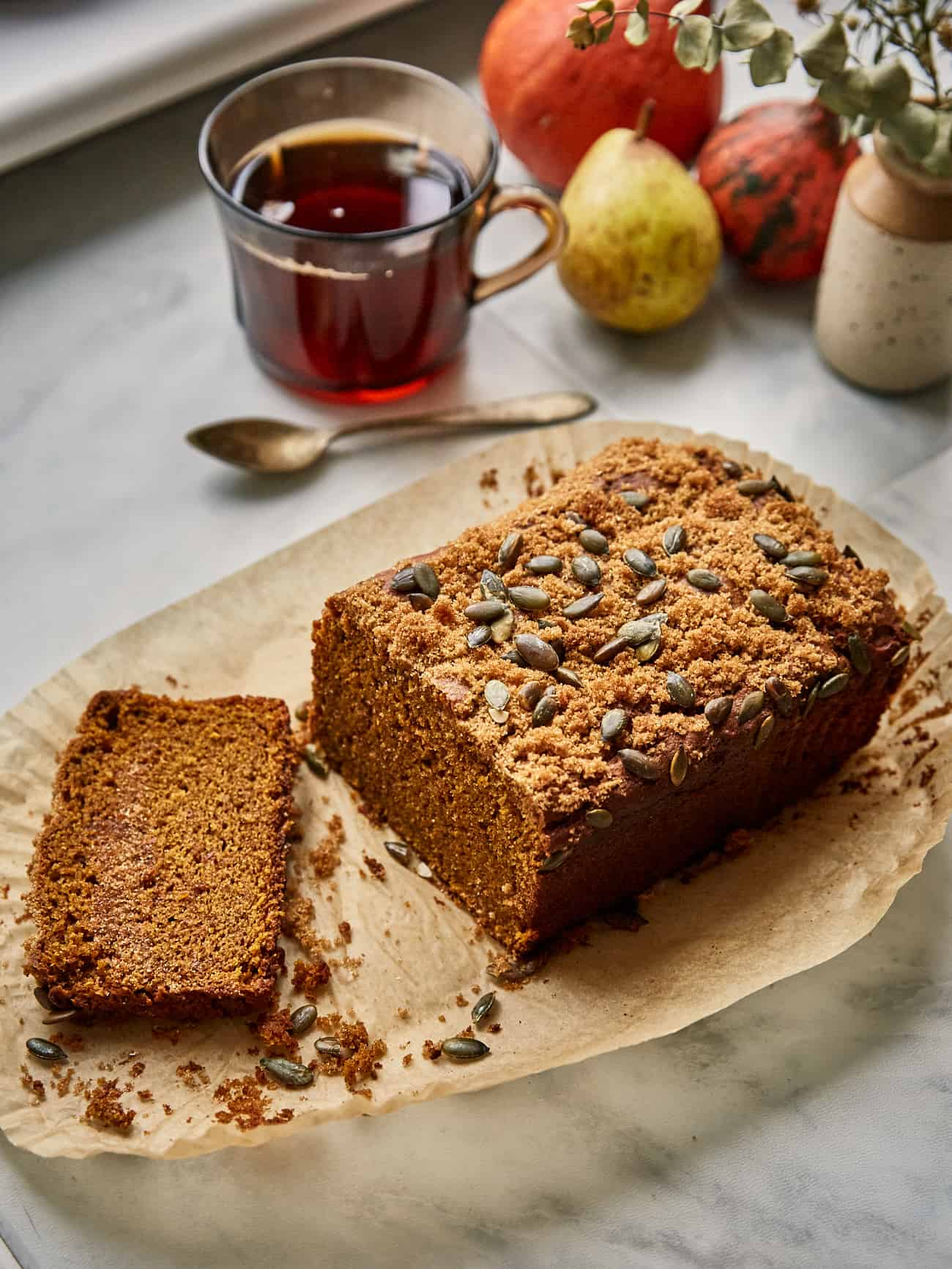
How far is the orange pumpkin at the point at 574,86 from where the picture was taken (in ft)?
11.6

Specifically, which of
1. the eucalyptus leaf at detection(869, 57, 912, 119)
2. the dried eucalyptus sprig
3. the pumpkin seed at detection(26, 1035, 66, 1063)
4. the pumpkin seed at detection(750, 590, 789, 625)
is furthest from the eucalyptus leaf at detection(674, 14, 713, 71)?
the pumpkin seed at detection(26, 1035, 66, 1063)

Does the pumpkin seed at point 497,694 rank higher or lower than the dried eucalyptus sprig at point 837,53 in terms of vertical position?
lower

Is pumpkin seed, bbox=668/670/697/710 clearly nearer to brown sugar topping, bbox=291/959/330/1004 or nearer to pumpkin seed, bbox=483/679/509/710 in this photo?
pumpkin seed, bbox=483/679/509/710

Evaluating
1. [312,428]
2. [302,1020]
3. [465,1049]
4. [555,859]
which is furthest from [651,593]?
[312,428]

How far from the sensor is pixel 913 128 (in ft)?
9.07

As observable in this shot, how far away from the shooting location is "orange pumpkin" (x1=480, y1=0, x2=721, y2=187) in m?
3.53

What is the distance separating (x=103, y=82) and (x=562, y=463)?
5.53 ft

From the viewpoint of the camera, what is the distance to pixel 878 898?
8.04ft

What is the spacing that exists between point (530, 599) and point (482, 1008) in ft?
2.36

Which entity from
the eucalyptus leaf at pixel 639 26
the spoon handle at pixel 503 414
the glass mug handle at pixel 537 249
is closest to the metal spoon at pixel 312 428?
the spoon handle at pixel 503 414

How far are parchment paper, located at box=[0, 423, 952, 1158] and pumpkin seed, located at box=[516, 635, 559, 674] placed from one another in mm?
522

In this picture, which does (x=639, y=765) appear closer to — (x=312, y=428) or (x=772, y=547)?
(x=772, y=547)

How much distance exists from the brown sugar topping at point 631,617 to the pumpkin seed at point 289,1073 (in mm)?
608

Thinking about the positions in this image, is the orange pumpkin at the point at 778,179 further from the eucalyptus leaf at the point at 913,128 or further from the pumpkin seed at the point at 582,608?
the pumpkin seed at the point at 582,608
